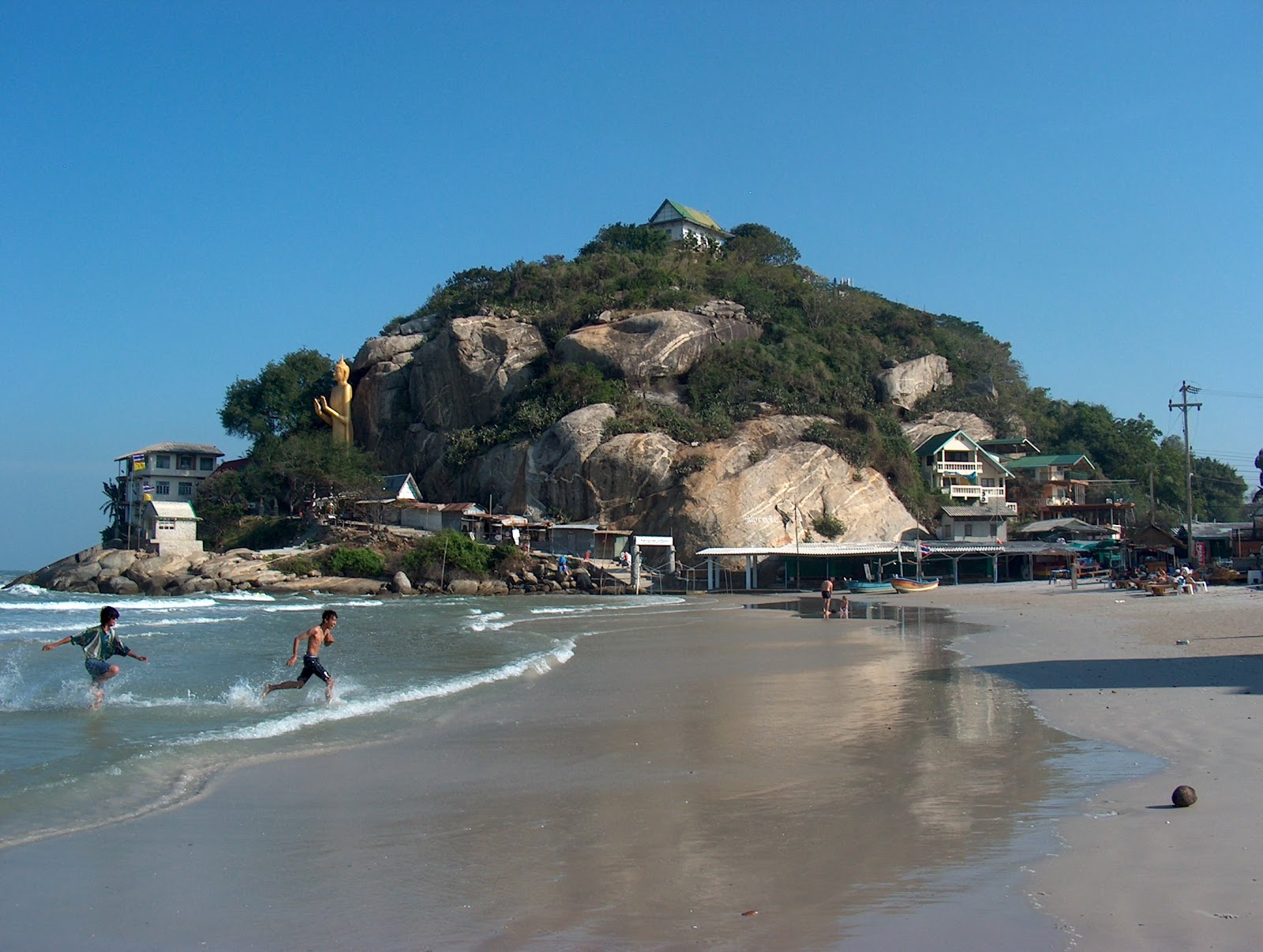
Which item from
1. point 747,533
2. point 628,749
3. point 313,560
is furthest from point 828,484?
point 628,749

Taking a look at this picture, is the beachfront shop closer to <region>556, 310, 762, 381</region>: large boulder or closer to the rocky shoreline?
the rocky shoreline

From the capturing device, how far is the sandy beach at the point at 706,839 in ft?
17.5

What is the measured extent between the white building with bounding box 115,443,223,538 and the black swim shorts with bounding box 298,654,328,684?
55.5m

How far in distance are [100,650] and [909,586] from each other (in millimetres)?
35677

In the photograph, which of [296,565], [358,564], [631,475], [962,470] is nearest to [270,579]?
[296,565]

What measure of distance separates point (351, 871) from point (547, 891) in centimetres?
143

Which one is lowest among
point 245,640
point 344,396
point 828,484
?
point 245,640

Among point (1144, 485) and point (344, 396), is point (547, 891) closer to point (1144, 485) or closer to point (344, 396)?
point (344, 396)

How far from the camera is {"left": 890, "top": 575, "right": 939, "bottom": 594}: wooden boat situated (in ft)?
143

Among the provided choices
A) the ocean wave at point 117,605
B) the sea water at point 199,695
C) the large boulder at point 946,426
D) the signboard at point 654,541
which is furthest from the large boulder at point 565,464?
the sea water at point 199,695

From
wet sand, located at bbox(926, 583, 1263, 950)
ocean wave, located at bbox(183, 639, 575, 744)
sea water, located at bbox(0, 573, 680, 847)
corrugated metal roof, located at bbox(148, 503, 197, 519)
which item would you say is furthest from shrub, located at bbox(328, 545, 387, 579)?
wet sand, located at bbox(926, 583, 1263, 950)

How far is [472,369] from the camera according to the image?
203 ft

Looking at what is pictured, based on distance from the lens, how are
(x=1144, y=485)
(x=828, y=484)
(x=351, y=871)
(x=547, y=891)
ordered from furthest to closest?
1. (x=1144, y=485)
2. (x=828, y=484)
3. (x=351, y=871)
4. (x=547, y=891)

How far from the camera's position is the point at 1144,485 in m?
71.4
